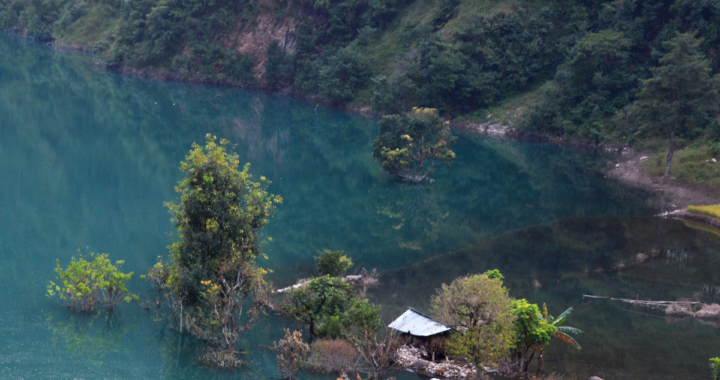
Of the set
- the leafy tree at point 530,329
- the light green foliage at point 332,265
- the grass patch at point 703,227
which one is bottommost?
the leafy tree at point 530,329

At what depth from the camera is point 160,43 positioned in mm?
85875

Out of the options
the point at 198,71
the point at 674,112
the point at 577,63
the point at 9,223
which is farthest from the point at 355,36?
the point at 9,223

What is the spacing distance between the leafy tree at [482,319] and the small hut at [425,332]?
924mm

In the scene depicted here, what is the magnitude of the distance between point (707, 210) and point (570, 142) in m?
24.2

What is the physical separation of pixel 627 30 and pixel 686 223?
31396 mm

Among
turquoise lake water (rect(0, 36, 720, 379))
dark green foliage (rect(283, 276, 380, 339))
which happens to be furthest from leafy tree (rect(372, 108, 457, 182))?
dark green foliage (rect(283, 276, 380, 339))

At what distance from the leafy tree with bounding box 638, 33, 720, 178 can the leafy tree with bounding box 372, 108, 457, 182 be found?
1444 cm

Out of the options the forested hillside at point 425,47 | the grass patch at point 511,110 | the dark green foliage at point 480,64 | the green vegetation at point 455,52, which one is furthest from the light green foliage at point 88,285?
the grass patch at point 511,110

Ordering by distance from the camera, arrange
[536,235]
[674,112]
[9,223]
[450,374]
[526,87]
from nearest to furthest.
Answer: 1. [450,374]
2. [9,223]
3. [536,235]
4. [674,112]
5. [526,87]

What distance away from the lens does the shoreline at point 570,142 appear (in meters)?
43.1

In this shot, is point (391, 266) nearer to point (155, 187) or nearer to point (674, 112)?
point (155, 187)

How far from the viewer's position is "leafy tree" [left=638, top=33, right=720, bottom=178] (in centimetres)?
4372

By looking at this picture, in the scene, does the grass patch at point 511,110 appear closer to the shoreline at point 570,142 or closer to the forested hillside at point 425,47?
the forested hillside at point 425,47

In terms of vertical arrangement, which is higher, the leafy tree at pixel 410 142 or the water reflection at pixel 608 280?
the leafy tree at pixel 410 142
